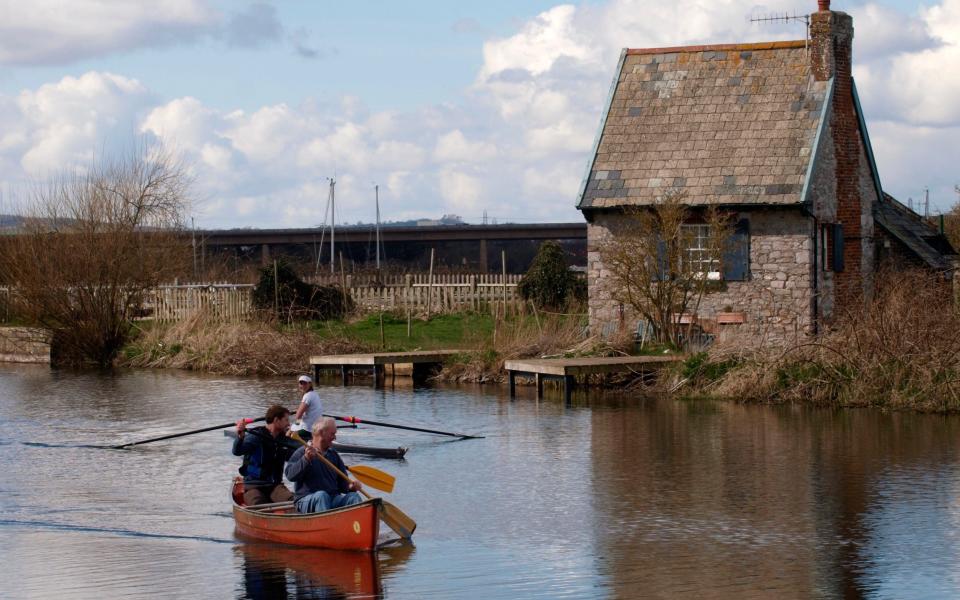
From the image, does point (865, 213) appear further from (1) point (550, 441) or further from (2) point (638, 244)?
(1) point (550, 441)

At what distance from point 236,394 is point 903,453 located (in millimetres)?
15142

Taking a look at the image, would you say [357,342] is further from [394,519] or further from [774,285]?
[394,519]

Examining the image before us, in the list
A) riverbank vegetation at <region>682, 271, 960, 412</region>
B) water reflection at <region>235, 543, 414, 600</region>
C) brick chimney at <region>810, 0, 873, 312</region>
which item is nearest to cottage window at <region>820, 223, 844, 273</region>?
brick chimney at <region>810, 0, 873, 312</region>

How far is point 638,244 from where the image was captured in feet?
95.9

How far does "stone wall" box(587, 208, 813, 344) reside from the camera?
2955 cm

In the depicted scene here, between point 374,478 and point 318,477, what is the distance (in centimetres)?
123

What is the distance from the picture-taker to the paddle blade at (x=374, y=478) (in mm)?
16281

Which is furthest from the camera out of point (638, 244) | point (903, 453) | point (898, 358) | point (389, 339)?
point (389, 339)

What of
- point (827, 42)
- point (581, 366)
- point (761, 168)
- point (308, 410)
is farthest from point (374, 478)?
point (827, 42)

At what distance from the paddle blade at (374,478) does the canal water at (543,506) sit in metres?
0.62

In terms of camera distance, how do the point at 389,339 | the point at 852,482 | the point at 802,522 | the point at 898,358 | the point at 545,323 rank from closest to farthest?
the point at 802,522
the point at 852,482
the point at 898,358
the point at 545,323
the point at 389,339

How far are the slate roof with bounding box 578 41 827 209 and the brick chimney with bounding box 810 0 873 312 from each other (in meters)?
0.52

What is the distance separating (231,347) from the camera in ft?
117

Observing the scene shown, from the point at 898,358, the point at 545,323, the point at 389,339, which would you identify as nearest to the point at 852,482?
the point at 898,358
